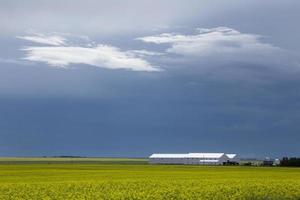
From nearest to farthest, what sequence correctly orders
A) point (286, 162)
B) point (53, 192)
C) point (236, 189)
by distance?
point (53, 192)
point (236, 189)
point (286, 162)

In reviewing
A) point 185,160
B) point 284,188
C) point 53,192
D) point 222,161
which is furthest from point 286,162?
point 53,192

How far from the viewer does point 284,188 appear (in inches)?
1559

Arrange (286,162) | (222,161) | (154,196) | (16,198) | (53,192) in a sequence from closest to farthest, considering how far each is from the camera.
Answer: (16,198)
(154,196)
(53,192)
(286,162)
(222,161)

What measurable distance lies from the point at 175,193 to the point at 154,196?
309 cm

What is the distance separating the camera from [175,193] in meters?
33.5

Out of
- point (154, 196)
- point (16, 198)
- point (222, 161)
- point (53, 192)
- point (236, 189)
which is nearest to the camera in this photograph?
point (16, 198)

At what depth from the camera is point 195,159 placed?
183 meters

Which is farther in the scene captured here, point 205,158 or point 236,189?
point 205,158

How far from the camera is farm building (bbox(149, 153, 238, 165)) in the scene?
584 feet

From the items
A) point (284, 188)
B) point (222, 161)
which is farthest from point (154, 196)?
point (222, 161)

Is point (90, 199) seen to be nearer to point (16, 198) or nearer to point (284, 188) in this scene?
point (16, 198)

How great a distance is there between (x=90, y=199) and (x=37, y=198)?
2807 millimetres

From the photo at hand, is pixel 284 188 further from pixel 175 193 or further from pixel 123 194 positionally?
pixel 123 194

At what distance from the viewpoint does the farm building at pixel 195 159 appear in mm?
178125
